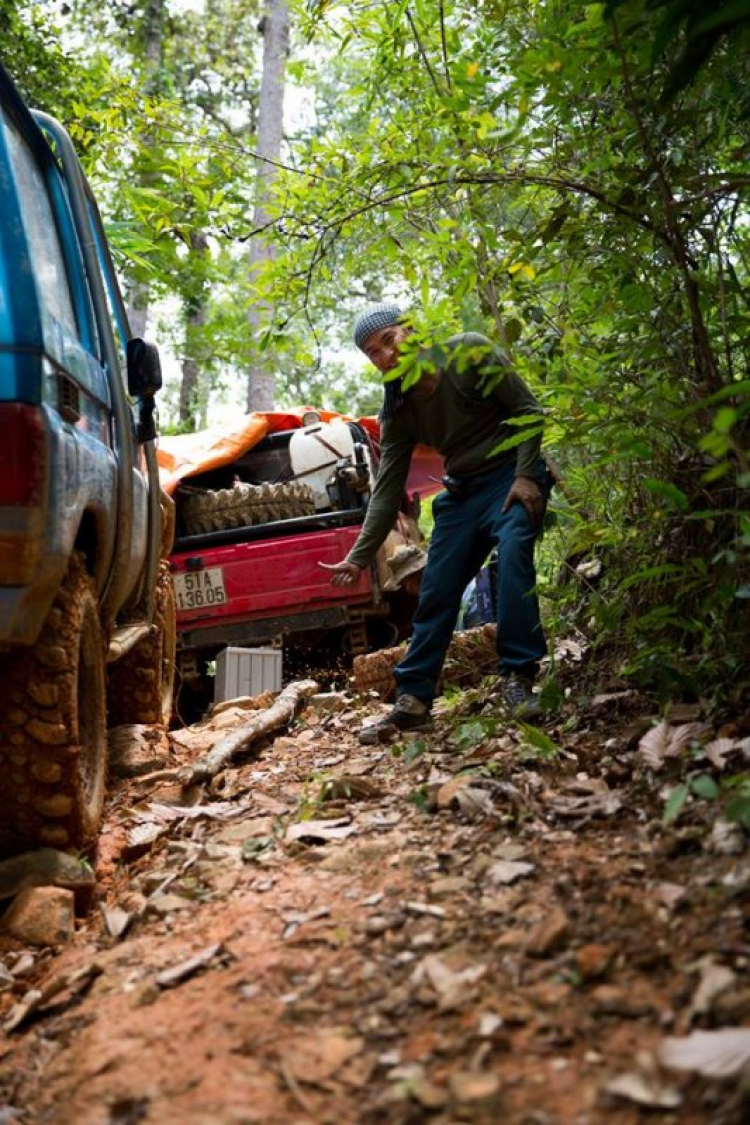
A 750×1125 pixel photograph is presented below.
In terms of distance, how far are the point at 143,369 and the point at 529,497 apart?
1702 mm

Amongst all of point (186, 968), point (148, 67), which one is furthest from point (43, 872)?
point (148, 67)

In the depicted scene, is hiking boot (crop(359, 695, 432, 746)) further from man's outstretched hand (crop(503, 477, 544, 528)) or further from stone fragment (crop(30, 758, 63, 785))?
stone fragment (crop(30, 758, 63, 785))

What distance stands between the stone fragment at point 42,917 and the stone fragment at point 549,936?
1429mm

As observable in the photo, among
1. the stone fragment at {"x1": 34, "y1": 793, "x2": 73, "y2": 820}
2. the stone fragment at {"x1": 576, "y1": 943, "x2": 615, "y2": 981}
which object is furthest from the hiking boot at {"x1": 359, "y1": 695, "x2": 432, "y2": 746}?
the stone fragment at {"x1": 576, "y1": 943, "x2": 615, "y2": 981}

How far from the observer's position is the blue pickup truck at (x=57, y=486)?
2.64 meters

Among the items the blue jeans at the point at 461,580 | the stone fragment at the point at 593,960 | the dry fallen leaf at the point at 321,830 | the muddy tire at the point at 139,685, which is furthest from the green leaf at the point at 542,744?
the muddy tire at the point at 139,685

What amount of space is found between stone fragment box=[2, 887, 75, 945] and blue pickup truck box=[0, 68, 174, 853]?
29 centimetres

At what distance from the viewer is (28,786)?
296 centimetres

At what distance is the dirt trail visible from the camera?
1.50 meters

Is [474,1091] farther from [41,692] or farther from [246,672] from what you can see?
[246,672]

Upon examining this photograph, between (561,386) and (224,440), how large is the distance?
5366 mm

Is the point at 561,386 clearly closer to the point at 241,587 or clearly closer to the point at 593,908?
the point at 593,908

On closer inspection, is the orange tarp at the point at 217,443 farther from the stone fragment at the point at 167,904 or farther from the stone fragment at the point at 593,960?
the stone fragment at the point at 593,960

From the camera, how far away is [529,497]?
4035 mm
